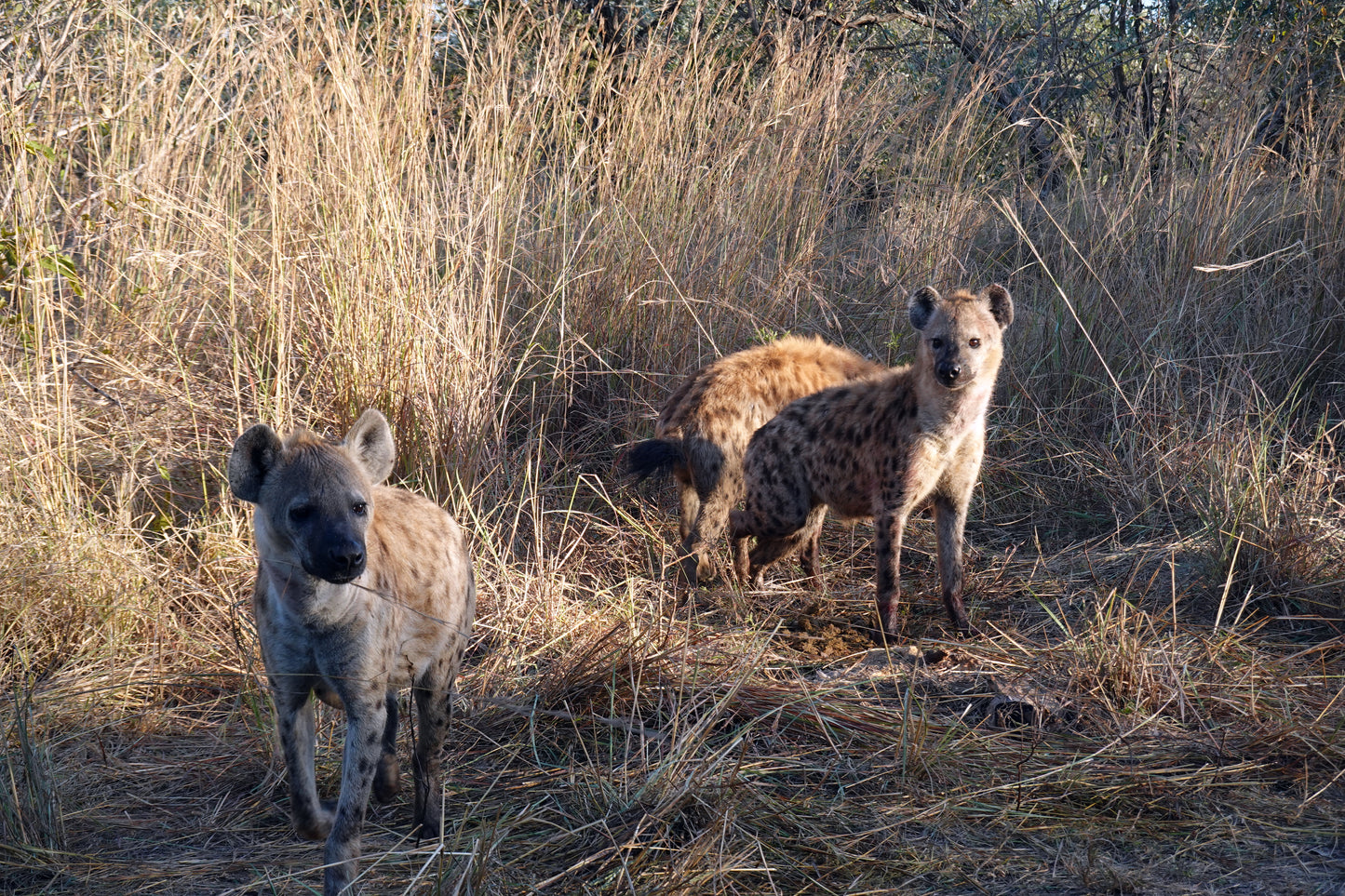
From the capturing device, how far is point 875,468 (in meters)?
3.99

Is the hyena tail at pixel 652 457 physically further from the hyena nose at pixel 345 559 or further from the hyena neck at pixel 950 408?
the hyena nose at pixel 345 559

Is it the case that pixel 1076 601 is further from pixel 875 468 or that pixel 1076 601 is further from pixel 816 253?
pixel 816 253

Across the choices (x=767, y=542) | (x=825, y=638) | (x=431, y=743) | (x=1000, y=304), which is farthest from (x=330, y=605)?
(x=1000, y=304)

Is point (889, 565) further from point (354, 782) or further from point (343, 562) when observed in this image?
point (343, 562)

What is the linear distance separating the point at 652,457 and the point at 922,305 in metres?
1.07

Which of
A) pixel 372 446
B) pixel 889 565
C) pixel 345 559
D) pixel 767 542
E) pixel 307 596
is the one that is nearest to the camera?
pixel 345 559

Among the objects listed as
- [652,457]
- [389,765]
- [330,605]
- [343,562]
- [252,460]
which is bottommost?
[389,765]

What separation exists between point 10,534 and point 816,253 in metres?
3.32

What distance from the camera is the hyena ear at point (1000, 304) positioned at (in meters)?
4.07

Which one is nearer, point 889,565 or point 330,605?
point 330,605

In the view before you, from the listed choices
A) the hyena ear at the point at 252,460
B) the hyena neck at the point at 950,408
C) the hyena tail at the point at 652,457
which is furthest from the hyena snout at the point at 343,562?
the hyena neck at the point at 950,408

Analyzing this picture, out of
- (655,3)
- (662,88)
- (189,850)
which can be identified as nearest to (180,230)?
(662,88)

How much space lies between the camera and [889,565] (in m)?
3.85

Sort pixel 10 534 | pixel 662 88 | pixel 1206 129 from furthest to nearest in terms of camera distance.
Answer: pixel 1206 129 → pixel 662 88 → pixel 10 534
